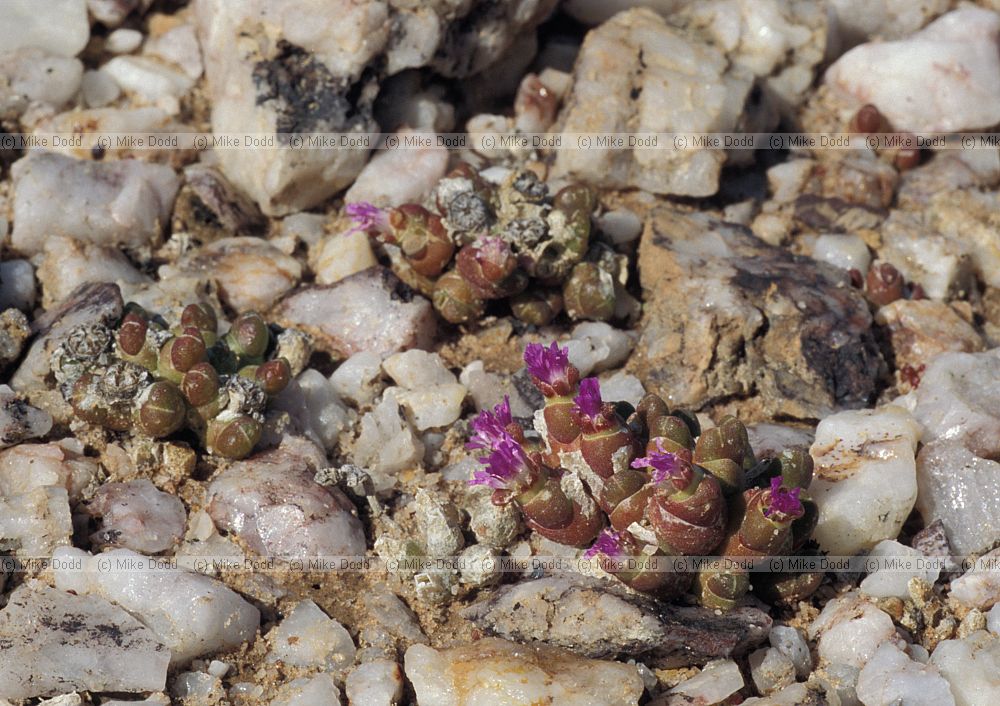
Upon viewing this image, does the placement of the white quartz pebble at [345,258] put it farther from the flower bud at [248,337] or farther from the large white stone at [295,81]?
the flower bud at [248,337]

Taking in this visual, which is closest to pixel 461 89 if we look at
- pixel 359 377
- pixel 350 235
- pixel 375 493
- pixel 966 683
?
pixel 350 235

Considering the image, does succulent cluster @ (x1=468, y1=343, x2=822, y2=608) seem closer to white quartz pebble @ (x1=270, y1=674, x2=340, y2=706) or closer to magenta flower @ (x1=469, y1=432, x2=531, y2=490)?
magenta flower @ (x1=469, y1=432, x2=531, y2=490)

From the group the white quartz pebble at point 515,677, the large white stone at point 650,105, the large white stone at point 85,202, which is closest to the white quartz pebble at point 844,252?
the large white stone at point 650,105

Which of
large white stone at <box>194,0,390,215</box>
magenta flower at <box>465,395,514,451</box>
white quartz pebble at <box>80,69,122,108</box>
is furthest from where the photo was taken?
white quartz pebble at <box>80,69,122,108</box>

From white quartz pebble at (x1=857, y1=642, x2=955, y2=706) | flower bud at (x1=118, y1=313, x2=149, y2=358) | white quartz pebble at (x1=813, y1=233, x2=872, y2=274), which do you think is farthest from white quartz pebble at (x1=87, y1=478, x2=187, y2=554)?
white quartz pebble at (x1=813, y1=233, x2=872, y2=274)

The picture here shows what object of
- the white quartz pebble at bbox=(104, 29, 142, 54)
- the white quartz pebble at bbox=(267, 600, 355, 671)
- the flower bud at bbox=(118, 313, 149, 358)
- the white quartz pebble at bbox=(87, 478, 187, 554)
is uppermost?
the white quartz pebble at bbox=(104, 29, 142, 54)

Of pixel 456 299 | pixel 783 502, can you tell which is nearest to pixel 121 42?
pixel 456 299

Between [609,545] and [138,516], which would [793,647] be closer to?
[609,545]
